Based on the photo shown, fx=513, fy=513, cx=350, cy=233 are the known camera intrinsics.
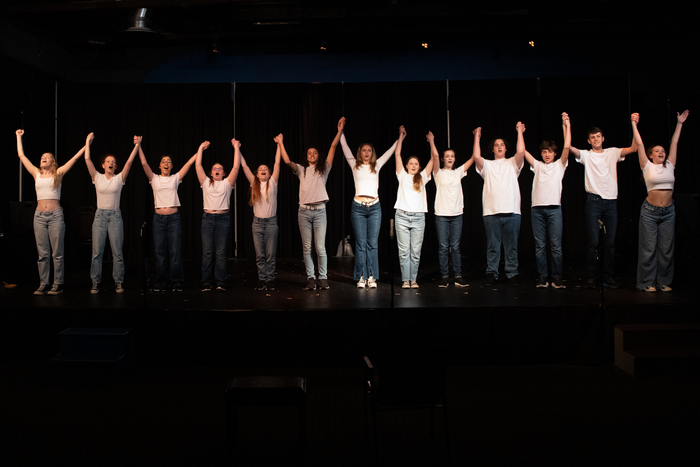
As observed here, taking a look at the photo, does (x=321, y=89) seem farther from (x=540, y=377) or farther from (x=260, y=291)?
(x=540, y=377)

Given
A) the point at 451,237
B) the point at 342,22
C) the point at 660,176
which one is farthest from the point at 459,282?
the point at 342,22

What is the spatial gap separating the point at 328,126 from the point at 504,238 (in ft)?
13.1

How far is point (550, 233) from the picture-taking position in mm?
5348

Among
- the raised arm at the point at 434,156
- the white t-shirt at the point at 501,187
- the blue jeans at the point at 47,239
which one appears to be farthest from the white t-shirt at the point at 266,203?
the white t-shirt at the point at 501,187

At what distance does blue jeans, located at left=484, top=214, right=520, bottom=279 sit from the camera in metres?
5.41

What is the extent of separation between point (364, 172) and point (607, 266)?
8.87 ft

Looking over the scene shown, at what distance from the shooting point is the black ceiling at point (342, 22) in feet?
23.7

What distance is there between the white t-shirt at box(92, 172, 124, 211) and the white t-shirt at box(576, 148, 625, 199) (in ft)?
15.8

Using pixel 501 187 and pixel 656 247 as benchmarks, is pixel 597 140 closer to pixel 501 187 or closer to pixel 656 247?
pixel 501 187

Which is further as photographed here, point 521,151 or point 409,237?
point 409,237

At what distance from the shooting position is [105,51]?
8578 millimetres

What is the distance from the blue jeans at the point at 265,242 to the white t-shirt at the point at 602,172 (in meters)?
3.28

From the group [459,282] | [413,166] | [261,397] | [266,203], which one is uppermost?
[413,166]

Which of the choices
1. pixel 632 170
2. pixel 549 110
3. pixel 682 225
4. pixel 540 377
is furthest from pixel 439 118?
pixel 540 377
